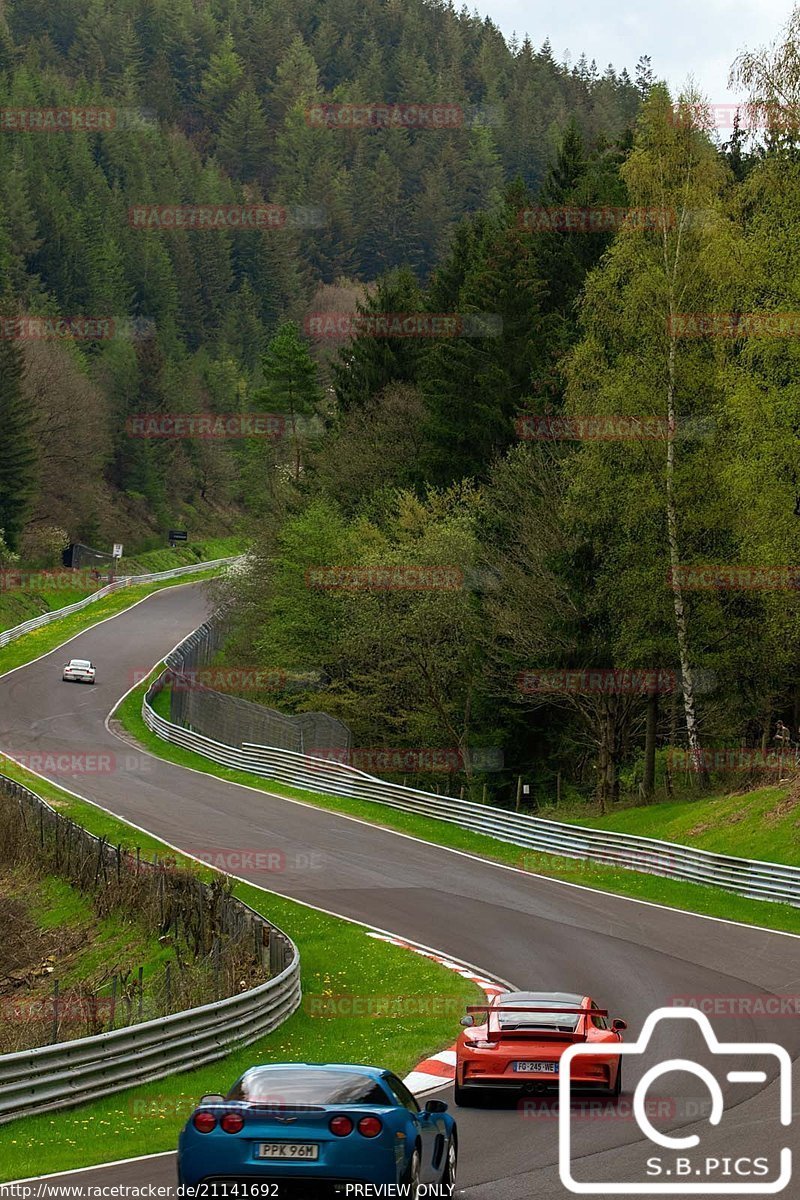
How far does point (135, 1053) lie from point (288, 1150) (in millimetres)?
7460

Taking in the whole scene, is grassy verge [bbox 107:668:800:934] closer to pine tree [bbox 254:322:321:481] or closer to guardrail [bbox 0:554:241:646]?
guardrail [bbox 0:554:241:646]

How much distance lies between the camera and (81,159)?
608 feet

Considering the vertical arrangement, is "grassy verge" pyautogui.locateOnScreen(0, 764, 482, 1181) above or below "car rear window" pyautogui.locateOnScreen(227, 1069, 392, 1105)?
below

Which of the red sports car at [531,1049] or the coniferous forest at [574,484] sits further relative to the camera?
the coniferous forest at [574,484]

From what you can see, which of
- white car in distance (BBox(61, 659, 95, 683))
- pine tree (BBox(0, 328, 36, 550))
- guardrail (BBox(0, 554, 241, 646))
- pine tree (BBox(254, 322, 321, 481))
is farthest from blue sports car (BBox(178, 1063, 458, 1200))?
pine tree (BBox(254, 322, 321, 481))

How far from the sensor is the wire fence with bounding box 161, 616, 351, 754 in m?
53.5

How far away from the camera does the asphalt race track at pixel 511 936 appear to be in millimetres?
12836

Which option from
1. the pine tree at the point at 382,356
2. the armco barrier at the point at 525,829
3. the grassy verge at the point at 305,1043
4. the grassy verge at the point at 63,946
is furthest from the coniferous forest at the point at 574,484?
the grassy verge at the point at 63,946

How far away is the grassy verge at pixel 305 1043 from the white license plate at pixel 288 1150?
330cm

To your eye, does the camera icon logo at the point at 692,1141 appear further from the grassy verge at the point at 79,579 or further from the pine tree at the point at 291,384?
the pine tree at the point at 291,384

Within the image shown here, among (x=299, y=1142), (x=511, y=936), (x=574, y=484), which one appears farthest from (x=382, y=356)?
(x=299, y=1142)

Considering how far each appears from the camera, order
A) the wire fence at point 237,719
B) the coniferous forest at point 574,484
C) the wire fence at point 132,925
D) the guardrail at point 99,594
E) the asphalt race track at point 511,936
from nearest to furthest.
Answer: the asphalt race track at point 511,936
the wire fence at point 132,925
the coniferous forest at point 574,484
the wire fence at point 237,719
the guardrail at point 99,594

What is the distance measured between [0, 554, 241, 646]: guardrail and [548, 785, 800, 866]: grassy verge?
171 ft

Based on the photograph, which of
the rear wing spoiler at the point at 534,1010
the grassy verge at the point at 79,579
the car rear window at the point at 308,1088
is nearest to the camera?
the car rear window at the point at 308,1088
